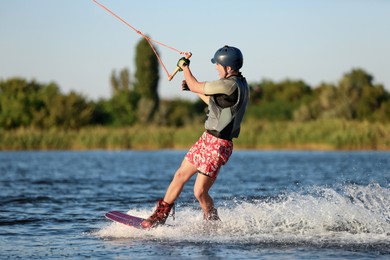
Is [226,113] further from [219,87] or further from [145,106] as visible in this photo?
[145,106]

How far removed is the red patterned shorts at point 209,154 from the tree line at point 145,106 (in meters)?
42.4

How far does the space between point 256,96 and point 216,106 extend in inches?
3073

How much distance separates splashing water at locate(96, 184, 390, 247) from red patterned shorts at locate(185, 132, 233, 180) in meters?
0.70

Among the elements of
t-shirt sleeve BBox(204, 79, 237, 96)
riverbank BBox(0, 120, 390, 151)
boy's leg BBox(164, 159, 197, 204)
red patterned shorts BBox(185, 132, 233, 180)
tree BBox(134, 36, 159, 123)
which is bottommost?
riverbank BBox(0, 120, 390, 151)

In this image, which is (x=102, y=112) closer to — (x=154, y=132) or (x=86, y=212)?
(x=154, y=132)

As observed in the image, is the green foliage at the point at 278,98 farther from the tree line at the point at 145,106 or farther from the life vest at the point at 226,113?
the life vest at the point at 226,113

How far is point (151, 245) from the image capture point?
842cm

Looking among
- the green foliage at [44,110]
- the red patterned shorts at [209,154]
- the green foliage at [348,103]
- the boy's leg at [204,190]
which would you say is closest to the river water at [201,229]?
the boy's leg at [204,190]

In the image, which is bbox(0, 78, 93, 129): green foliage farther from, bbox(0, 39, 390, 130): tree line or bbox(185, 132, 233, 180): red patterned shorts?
bbox(185, 132, 233, 180): red patterned shorts

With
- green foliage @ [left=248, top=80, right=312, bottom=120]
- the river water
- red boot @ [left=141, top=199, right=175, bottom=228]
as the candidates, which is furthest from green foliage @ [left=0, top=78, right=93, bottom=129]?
red boot @ [left=141, top=199, right=175, bottom=228]

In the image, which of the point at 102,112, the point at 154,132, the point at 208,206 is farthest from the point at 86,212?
the point at 102,112

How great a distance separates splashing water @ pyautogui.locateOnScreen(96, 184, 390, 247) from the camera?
Result: 28.6ft

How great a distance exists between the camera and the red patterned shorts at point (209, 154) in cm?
883

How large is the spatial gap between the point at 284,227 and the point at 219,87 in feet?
6.05
